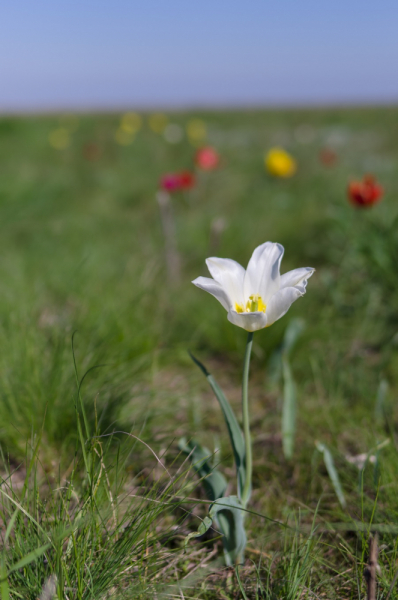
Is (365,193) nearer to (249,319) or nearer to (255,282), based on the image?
(255,282)

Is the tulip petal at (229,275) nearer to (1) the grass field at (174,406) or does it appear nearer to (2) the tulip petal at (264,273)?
(2) the tulip petal at (264,273)

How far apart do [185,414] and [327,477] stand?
1.97 ft

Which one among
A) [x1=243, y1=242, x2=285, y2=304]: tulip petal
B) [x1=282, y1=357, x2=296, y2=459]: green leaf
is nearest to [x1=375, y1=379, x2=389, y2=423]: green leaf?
[x1=282, y1=357, x2=296, y2=459]: green leaf

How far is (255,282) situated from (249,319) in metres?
0.16

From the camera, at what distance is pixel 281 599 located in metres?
1.02

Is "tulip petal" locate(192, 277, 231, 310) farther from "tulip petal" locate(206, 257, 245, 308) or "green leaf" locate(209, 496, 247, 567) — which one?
"green leaf" locate(209, 496, 247, 567)

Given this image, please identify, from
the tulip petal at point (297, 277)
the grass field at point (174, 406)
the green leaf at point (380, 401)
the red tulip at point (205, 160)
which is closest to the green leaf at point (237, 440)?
the grass field at point (174, 406)

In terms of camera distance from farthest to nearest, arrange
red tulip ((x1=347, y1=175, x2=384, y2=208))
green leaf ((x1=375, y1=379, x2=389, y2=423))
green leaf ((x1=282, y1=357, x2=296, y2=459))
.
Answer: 1. red tulip ((x1=347, y1=175, x2=384, y2=208))
2. green leaf ((x1=375, y1=379, x2=389, y2=423))
3. green leaf ((x1=282, y1=357, x2=296, y2=459))

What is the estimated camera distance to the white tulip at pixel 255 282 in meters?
0.97

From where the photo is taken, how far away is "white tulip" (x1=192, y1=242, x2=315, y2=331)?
3.19ft

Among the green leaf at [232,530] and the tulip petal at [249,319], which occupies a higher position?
the tulip petal at [249,319]

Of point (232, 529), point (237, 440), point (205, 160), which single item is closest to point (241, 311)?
point (237, 440)

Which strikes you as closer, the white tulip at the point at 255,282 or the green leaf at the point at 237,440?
the white tulip at the point at 255,282

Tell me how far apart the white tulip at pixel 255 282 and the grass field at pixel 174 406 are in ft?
1.17
